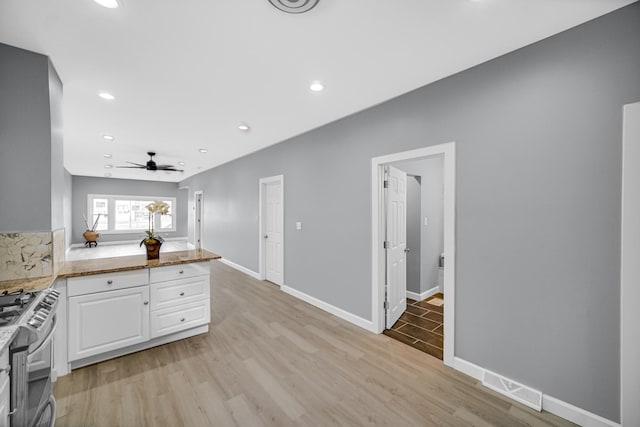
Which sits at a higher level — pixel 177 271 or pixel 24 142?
pixel 24 142

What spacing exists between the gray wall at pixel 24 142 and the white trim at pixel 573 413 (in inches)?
158

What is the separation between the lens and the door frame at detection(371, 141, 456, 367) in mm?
2346

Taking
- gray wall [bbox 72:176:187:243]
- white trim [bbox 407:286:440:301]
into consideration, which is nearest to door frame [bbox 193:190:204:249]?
gray wall [bbox 72:176:187:243]

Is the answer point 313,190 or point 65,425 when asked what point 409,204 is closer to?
point 313,190

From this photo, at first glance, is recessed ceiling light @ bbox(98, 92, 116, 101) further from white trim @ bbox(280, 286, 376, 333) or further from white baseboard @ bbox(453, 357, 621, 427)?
white baseboard @ bbox(453, 357, 621, 427)

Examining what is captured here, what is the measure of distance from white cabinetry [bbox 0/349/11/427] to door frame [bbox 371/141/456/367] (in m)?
2.76

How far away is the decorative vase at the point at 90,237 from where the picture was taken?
29.2ft

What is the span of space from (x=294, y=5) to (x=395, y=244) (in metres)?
2.58

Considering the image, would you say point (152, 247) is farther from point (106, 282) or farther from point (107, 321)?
point (107, 321)

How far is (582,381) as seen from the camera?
172 cm

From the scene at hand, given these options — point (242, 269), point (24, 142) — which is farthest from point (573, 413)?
point (242, 269)

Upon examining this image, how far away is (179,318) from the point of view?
9.24ft

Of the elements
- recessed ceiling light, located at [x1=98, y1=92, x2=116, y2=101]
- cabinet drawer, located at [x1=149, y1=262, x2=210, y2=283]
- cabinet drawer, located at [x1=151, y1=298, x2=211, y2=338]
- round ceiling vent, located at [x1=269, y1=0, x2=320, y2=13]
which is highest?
recessed ceiling light, located at [x1=98, y1=92, x2=116, y2=101]

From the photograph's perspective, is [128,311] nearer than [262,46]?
No
